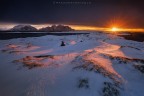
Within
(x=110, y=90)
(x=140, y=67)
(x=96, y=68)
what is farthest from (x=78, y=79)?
(x=140, y=67)

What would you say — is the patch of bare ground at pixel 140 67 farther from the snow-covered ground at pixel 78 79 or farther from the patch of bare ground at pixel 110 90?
the patch of bare ground at pixel 110 90

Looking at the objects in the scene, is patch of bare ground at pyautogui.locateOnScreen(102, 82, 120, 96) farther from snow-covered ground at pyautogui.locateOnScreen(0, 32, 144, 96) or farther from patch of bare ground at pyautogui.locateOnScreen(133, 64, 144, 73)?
patch of bare ground at pyautogui.locateOnScreen(133, 64, 144, 73)

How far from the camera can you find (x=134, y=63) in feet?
46.6

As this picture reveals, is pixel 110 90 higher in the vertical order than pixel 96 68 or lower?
lower

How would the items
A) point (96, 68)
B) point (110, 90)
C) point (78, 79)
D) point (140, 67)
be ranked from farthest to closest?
point (140, 67) → point (96, 68) → point (78, 79) → point (110, 90)

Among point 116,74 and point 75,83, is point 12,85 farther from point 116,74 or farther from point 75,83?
point 116,74

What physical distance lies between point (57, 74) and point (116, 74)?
15.5 feet

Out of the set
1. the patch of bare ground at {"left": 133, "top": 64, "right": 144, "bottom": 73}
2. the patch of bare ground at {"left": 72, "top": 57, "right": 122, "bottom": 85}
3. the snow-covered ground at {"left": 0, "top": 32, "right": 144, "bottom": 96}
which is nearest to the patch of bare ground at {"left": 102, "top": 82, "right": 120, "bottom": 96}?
the snow-covered ground at {"left": 0, "top": 32, "right": 144, "bottom": 96}

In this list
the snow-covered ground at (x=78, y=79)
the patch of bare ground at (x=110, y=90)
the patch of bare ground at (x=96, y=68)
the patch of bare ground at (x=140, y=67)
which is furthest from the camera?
the patch of bare ground at (x=140, y=67)

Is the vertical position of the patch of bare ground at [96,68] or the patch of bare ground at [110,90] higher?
the patch of bare ground at [96,68]

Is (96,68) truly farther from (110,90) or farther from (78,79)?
(110,90)

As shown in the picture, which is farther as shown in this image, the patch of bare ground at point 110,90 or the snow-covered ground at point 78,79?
the snow-covered ground at point 78,79

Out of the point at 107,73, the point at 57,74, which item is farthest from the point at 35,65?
the point at 107,73

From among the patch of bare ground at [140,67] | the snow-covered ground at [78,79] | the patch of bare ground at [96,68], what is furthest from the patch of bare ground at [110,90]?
the patch of bare ground at [140,67]
